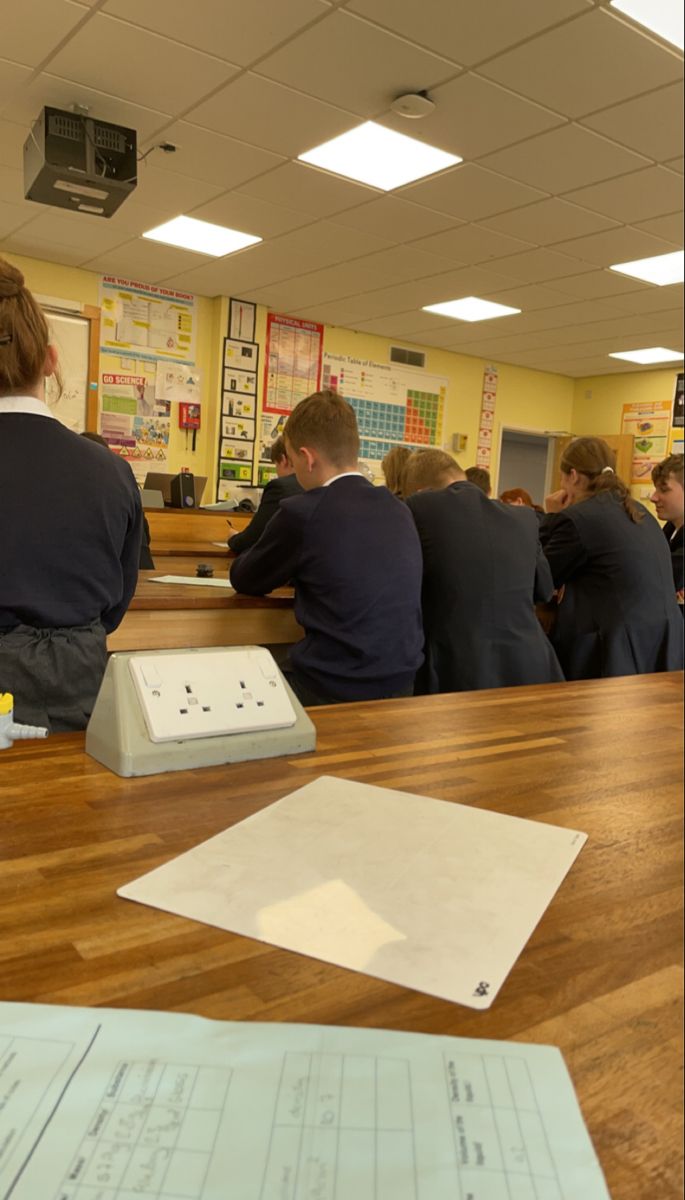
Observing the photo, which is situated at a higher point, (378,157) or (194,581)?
(378,157)

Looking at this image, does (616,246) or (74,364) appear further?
(74,364)

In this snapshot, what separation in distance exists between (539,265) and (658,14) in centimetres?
233

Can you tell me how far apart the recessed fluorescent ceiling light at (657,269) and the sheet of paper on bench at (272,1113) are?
15.8ft

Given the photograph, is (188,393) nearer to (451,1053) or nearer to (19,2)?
(19,2)

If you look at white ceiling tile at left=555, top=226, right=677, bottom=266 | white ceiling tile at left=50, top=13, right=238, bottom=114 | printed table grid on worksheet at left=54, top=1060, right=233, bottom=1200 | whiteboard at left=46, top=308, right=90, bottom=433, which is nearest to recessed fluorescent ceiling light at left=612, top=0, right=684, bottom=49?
white ceiling tile at left=50, top=13, right=238, bottom=114

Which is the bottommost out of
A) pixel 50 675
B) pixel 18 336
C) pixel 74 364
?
pixel 50 675

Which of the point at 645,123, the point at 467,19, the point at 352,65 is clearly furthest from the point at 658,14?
the point at 352,65

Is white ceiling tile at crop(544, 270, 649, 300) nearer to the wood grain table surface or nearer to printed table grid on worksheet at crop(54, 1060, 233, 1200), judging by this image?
the wood grain table surface

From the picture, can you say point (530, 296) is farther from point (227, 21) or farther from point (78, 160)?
point (227, 21)

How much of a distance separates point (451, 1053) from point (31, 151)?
12.2 feet

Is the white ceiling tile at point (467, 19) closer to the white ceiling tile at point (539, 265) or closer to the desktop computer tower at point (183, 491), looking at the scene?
the white ceiling tile at point (539, 265)

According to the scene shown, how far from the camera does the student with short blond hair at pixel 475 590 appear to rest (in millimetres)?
2121

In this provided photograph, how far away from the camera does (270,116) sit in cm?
318

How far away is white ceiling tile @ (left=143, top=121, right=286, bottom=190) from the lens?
3379 millimetres
